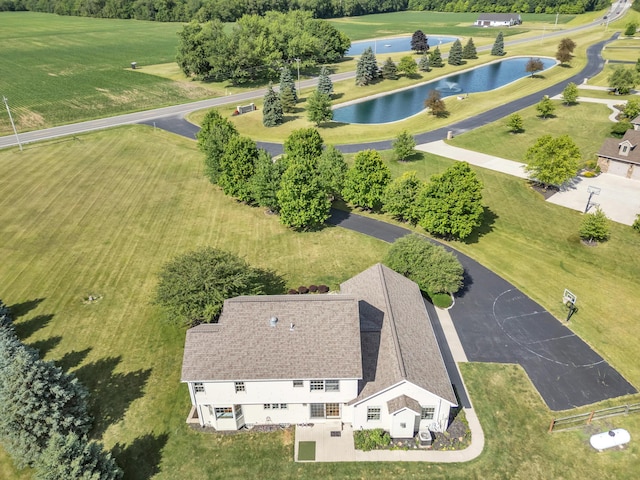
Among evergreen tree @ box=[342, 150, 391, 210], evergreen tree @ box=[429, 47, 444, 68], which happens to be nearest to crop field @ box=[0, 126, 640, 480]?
evergreen tree @ box=[342, 150, 391, 210]

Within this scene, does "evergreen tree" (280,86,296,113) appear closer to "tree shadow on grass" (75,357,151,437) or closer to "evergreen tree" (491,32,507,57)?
"tree shadow on grass" (75,357,151,437)

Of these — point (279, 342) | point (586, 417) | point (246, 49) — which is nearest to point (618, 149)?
point (586, 417)

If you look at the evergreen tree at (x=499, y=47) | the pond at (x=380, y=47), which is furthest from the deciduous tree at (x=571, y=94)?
the pond at (x=380, y=47)

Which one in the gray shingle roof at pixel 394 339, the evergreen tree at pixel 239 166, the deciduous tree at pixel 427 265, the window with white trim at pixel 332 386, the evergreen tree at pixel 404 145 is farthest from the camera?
the evergreen tree at pixel 404 145

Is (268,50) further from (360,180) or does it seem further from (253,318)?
(253,318)

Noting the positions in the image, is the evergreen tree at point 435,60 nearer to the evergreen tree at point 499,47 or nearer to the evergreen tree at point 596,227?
the evergreen tree at point 499,47

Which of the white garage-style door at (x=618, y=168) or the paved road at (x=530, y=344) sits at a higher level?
the white garage-style door at (x=618, y=168)
